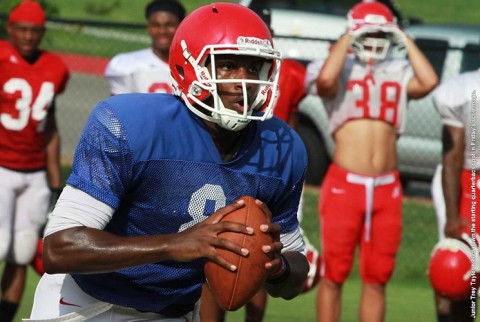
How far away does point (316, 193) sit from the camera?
1051 centimetres

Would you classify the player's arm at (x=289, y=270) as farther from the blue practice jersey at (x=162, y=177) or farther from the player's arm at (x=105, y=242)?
the player's arm at (x=105, y=242)

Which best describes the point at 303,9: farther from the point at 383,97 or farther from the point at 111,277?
the point at 111,277

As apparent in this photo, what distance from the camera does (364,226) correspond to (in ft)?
23.8

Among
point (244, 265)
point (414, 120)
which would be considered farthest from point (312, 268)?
point (414, 120)

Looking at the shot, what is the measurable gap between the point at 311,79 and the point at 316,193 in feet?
10.1

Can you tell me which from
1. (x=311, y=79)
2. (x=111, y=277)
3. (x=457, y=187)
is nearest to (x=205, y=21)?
(x=111, y=277)

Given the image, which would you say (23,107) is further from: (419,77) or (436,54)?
(436,54)

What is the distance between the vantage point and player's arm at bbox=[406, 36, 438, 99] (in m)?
7.38

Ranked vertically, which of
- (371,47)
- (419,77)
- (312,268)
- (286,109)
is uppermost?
(371,47)

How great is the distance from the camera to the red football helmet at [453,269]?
6406 mm

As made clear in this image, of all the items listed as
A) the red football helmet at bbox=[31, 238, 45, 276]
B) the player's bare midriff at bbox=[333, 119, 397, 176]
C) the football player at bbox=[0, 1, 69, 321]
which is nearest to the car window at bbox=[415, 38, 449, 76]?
the player's bare midriff at bbox=[333, 119, 397, 176]

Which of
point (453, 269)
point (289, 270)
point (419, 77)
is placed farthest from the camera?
point (419, 77)

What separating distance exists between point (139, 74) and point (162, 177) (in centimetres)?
393

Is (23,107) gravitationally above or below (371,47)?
below
